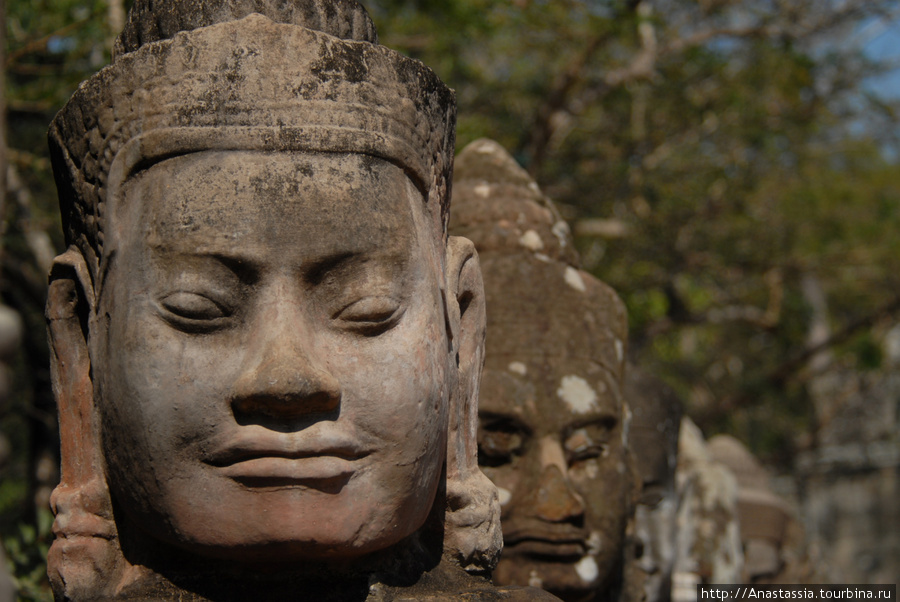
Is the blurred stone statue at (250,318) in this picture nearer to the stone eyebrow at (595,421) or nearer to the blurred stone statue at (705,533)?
the stone eyebrow at (595,421)

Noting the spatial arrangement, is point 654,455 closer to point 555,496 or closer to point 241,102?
point 555,496

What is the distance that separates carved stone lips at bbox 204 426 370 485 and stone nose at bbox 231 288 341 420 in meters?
0.04

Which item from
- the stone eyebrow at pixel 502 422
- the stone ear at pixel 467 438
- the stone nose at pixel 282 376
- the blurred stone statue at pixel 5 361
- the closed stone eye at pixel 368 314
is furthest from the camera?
the stone eyebrow at pixel 502 422

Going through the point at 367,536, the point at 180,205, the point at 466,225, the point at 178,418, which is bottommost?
the point at 367,536

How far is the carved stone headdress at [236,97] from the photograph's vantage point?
93.6 inches

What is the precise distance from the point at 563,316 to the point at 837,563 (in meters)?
12.8

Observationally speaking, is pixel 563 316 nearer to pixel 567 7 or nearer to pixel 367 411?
pixel 367 411

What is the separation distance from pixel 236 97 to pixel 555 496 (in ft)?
5.56

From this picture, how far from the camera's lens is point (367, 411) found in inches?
91.1

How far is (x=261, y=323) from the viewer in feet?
7.53

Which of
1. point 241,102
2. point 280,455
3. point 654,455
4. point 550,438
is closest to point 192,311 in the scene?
point 280,455

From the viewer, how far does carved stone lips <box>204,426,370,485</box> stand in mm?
2229

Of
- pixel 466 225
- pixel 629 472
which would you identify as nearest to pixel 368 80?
pixel 466 225

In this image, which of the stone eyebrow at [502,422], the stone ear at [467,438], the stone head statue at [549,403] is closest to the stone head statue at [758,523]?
the stone head statue at [549,403]
